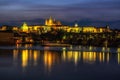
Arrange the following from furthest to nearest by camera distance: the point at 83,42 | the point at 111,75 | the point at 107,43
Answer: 1. the point at 83,42
2. the point at 107,43
3. the point at 111,75

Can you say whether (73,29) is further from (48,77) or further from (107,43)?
(48,77)

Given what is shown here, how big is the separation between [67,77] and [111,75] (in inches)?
67.7

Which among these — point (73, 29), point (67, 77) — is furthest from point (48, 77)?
point (73, 29)

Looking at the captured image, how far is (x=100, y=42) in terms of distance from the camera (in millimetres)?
52031

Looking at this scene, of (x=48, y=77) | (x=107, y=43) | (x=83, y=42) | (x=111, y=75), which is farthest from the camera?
(x=83, y=42)

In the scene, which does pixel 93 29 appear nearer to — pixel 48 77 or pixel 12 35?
pixel 12 35

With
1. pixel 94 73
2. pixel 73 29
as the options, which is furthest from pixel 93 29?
pixel 94 73

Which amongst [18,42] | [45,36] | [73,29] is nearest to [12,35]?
[18,42]

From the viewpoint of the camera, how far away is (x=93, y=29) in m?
87.2

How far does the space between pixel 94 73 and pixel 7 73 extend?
9.92ft

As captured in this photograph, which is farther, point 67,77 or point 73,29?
point 73,29

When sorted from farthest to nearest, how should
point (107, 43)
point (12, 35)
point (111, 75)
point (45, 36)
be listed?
1. point (45, 36)
2. point (12, 35)
3. point (107, 43)
4. point (111, 75)

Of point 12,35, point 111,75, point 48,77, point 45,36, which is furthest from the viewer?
point 45,36

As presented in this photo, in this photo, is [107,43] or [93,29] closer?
[107,43]
